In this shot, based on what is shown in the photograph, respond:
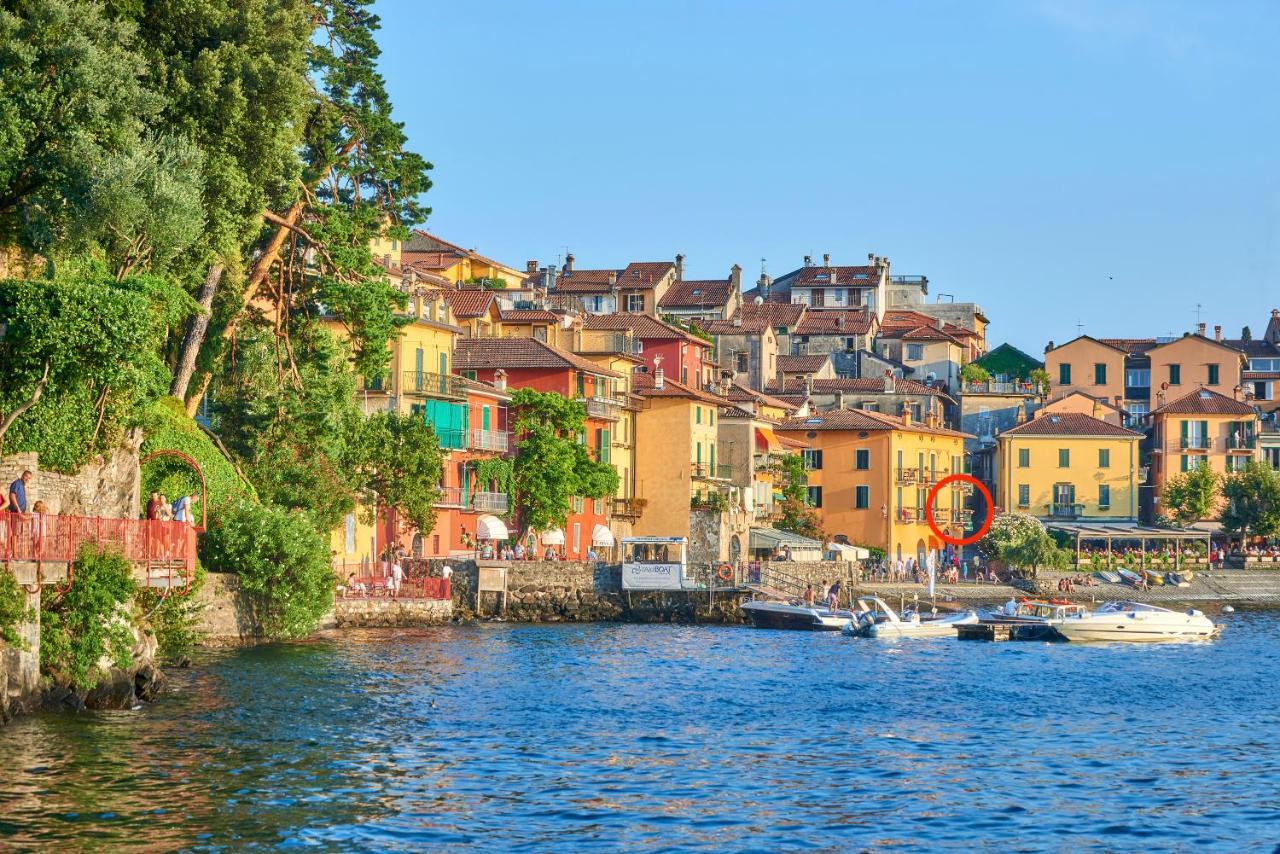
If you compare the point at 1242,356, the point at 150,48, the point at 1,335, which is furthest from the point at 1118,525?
the point at 1,335

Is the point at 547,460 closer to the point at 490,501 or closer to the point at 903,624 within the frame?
the point at 490,501

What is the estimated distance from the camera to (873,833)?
25.6 metres

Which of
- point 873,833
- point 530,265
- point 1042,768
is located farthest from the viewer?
point 530,265

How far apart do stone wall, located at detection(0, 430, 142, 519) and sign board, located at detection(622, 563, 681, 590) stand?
3318 centimetres

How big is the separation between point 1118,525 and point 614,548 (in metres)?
36.9

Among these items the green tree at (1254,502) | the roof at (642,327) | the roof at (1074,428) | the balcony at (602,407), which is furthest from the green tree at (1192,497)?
the balcony at (602,407)

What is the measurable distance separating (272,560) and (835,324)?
8590cm

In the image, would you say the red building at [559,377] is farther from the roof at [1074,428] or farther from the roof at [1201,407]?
the roof at [1201,407]

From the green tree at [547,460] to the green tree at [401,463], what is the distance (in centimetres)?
1109

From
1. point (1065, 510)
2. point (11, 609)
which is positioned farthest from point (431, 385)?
point (1065, 510)

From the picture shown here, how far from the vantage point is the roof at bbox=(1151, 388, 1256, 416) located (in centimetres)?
11394

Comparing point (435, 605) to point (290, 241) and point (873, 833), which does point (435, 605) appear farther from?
point (873, 833)

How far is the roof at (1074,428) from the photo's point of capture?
110562 millimetres

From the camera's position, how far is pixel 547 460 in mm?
78312
